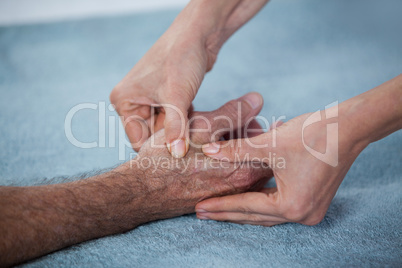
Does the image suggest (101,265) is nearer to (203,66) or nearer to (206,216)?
(206,216)

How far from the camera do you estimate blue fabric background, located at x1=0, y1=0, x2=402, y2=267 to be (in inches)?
35.3

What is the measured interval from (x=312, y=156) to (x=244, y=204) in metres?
0.20

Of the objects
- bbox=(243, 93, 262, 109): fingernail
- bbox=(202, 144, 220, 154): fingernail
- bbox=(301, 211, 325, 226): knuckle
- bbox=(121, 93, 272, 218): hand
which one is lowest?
bbox=(301, 211, 325, 226): knuckle

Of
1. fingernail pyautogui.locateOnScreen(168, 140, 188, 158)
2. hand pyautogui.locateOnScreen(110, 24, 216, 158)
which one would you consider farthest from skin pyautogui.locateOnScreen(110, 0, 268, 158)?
fingernail pyautogui.locateOnScreen(168, 140, 188, 158)

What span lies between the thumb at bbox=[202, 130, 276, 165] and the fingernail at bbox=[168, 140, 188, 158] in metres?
0.05

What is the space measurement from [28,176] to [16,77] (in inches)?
35.1

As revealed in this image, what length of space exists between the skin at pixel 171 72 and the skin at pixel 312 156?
12.5 inches

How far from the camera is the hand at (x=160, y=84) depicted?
49.5 inches

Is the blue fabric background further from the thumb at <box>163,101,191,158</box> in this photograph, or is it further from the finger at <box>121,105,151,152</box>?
the thumb at <box>163,101,191,158</box>

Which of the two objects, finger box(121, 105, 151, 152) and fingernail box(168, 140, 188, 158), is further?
finger box(121, 105, 151, 152)

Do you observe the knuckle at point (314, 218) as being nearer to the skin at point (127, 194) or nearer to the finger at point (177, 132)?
the skin at point (127, 194)

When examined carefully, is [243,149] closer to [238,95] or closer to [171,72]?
[171,72]

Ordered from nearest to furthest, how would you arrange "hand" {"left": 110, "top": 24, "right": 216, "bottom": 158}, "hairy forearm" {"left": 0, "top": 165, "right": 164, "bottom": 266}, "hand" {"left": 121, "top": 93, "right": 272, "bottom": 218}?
"hairy forearm" {"left": 0, "top": 165, "right": 164, "bottom": 266}
"hand" {"left": 121, "top": 93, "right": 272, "bottom": 218}
"hand" {"left": 110, "top": 24, "right": 216, "bottom": 158}

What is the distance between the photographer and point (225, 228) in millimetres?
1023
